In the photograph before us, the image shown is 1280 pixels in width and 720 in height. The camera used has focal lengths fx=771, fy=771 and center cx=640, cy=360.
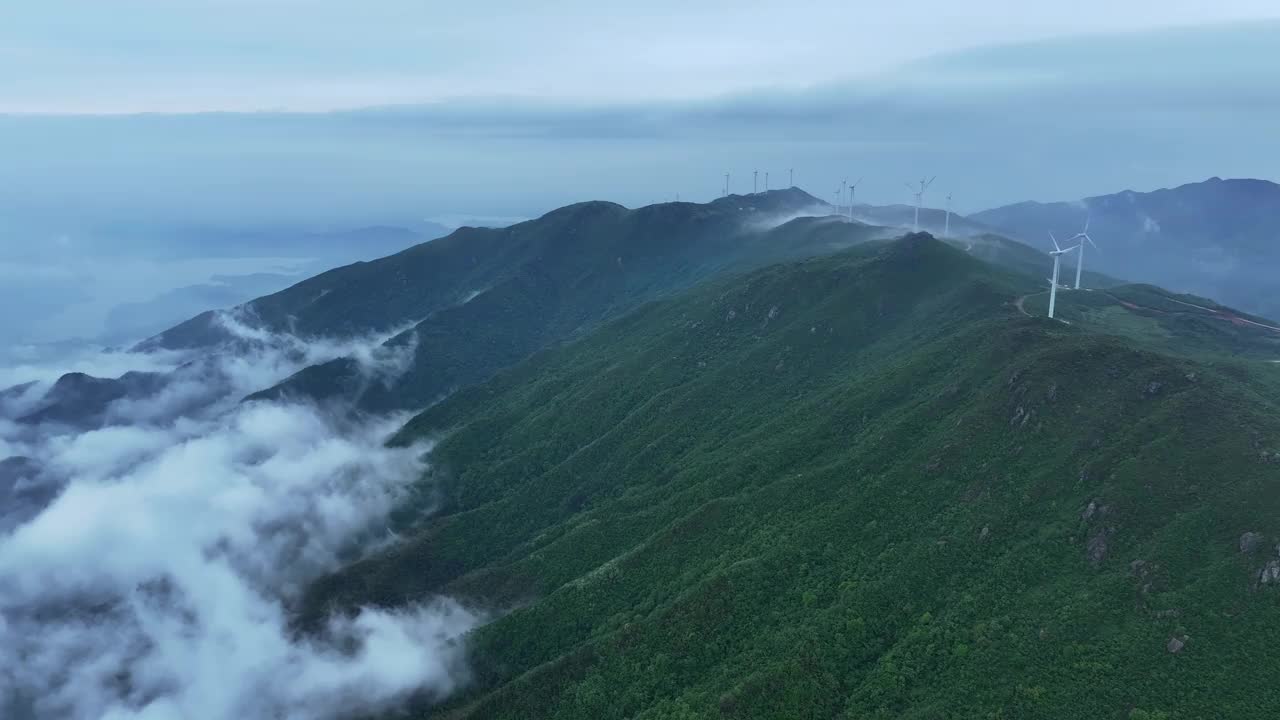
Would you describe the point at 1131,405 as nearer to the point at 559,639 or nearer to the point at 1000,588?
the point at 1000,588

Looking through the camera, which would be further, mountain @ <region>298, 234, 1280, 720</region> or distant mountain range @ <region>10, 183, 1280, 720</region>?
distant mountain range @ <region>10, 183, 1280, 720</region>

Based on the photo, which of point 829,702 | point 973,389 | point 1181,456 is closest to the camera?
point 829,702

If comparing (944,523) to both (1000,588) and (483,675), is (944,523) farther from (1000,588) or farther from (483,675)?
(483,675)

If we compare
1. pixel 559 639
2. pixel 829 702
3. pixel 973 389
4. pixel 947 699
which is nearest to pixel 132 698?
pixel 559 639

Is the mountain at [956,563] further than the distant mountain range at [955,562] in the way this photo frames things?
No

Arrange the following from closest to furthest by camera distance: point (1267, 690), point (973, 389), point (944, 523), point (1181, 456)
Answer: point (1267, 690) < point (1181, 456) < point (944, 523) < point (973, 389)

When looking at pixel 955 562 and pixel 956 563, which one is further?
pixel 955 562

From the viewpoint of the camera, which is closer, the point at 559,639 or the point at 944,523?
the point at 944,523

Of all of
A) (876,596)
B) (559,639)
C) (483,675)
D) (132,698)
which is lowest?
(132,698)

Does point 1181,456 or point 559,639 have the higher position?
point 1181,456
